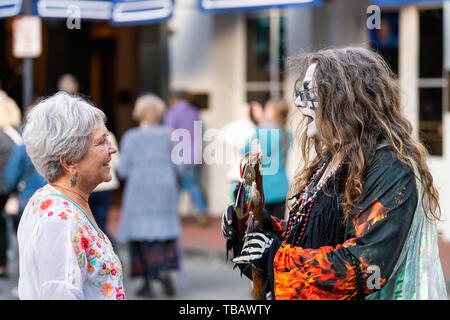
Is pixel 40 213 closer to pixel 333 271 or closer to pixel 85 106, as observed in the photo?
pixel 85 106

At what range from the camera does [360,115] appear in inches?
102

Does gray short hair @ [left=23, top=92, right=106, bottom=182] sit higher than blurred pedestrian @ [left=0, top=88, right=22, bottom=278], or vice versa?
gray short hair @ [left=23, top=92, right=106, bottom=182]

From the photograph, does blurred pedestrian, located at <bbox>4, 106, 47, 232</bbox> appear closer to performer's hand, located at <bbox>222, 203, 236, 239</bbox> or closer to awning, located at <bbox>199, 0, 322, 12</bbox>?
awning, located at <bbox>199, 0, 322, 12</bbox>

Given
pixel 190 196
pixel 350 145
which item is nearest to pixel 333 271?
pixel 350 145

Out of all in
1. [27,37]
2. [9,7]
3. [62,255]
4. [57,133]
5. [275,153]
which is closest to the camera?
[62,255]

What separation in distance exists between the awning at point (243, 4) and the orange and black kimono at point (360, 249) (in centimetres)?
548

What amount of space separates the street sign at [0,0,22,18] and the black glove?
22.4 feet

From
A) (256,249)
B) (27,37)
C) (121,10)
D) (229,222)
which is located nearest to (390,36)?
(121,10)

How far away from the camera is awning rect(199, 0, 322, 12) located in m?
7.80

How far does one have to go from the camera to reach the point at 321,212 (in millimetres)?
2598

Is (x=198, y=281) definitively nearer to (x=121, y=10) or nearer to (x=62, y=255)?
(x=121, y=10)

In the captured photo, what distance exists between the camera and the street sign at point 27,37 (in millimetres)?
10469

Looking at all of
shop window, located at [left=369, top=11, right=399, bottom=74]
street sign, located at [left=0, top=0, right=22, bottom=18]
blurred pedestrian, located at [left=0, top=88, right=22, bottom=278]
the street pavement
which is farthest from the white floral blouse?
shop window, located at [left=369, top=11, right=399, bottom=74]

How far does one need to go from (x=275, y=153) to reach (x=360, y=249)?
4.81m
